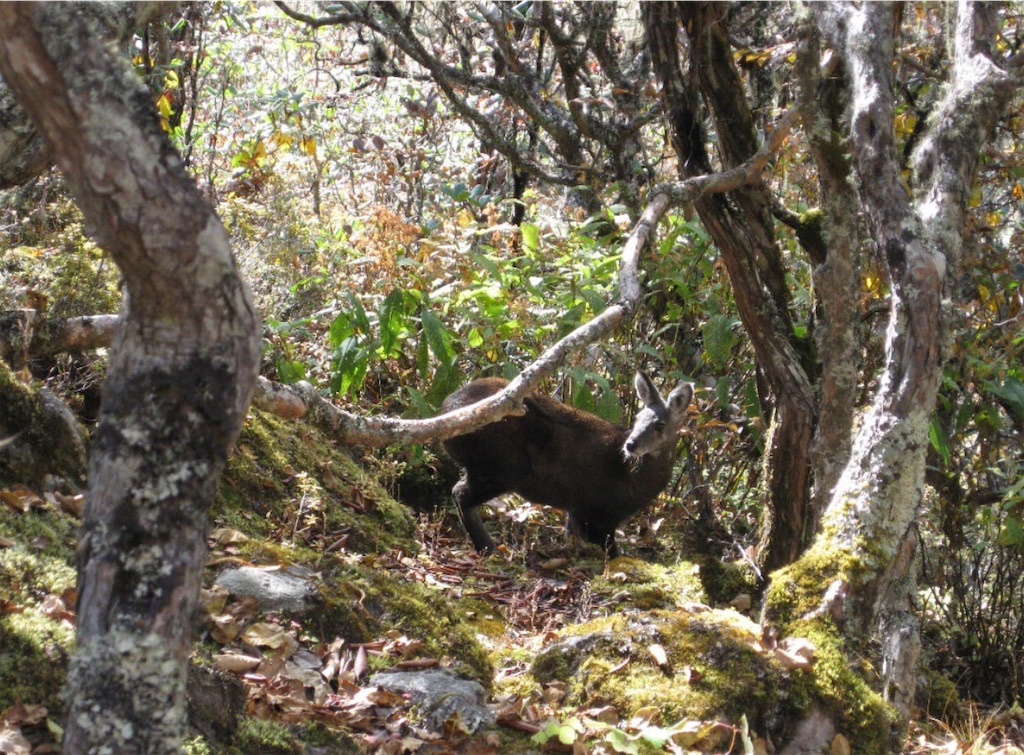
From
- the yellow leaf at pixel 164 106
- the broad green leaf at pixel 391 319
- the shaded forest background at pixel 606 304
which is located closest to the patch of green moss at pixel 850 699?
the shaded forest background at pixel 606 304

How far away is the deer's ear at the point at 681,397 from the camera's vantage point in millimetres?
6595

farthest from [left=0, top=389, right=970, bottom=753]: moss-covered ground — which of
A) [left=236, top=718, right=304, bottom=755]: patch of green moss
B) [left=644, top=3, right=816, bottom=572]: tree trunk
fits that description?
[left=644, top=3, right=816, bottom=572]: tree trunk

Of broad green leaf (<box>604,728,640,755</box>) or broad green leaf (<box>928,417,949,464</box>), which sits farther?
broad green leaf (<box>928,417,949,464</box>)

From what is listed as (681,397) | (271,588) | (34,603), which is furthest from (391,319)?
(34,603)

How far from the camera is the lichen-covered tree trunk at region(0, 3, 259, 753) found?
182 cm

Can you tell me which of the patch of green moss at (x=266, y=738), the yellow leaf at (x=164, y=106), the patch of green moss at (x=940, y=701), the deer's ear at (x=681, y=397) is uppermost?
the yellow leaf at (x=164, y=106)

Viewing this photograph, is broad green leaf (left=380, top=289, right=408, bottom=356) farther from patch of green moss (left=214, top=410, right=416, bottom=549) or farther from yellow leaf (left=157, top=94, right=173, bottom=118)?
yellow leaf (left=157, top=94, right=173, bottom=118)

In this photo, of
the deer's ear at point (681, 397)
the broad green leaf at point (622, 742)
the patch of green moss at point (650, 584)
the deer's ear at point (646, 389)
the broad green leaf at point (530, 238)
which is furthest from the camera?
the broad green leaf at point (530, 238)

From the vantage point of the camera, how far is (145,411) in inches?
75.1

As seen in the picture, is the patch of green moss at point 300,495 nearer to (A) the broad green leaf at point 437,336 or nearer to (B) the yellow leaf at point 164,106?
(A) the broad green leaf at point 437,336

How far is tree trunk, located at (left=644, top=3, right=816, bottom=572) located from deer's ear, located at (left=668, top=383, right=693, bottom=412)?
2.92 ft

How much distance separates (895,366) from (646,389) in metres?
2.90

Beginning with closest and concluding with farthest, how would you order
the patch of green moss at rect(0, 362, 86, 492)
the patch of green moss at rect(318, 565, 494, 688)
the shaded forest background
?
the patch of green moss at rect(318, 565, 494, 688)
the patch of green moss at rect(0, 362, 86, 492)
the shaded forest background

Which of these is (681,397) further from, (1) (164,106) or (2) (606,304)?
(1) (164,106)
